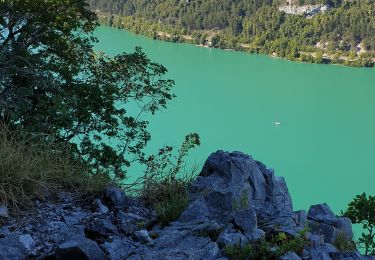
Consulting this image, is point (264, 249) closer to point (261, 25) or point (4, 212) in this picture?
point (4, 212)

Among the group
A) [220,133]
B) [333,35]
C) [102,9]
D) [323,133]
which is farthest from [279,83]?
[102,9]

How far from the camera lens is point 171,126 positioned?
3297 centimetres

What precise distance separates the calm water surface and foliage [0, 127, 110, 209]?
10.5m

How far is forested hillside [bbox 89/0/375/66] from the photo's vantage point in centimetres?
9144

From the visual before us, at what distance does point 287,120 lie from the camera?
139 ft

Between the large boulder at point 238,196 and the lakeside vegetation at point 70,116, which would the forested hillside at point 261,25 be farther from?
the large boulder at point 238,196

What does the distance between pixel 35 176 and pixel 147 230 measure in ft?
2.62

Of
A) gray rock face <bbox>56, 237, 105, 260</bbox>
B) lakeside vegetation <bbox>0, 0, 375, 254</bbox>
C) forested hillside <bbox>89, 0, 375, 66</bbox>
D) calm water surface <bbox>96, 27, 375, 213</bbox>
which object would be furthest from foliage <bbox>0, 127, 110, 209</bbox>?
forested hillside <bbox>89, 0, 375, 66</bbox>

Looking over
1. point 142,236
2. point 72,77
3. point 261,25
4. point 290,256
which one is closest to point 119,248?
point 142,236

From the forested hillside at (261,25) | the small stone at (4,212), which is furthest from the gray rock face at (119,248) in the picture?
the forested hillside at (261,25)

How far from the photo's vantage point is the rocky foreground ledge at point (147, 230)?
105 inches

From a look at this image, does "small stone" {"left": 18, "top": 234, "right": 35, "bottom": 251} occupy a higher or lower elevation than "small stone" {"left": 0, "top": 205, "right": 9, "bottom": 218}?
lower

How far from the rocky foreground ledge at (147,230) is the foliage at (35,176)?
0.34 ft

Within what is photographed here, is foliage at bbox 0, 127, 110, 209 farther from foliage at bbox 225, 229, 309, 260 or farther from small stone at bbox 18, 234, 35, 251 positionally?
foliage at bbox 225, 229, 309, 260
